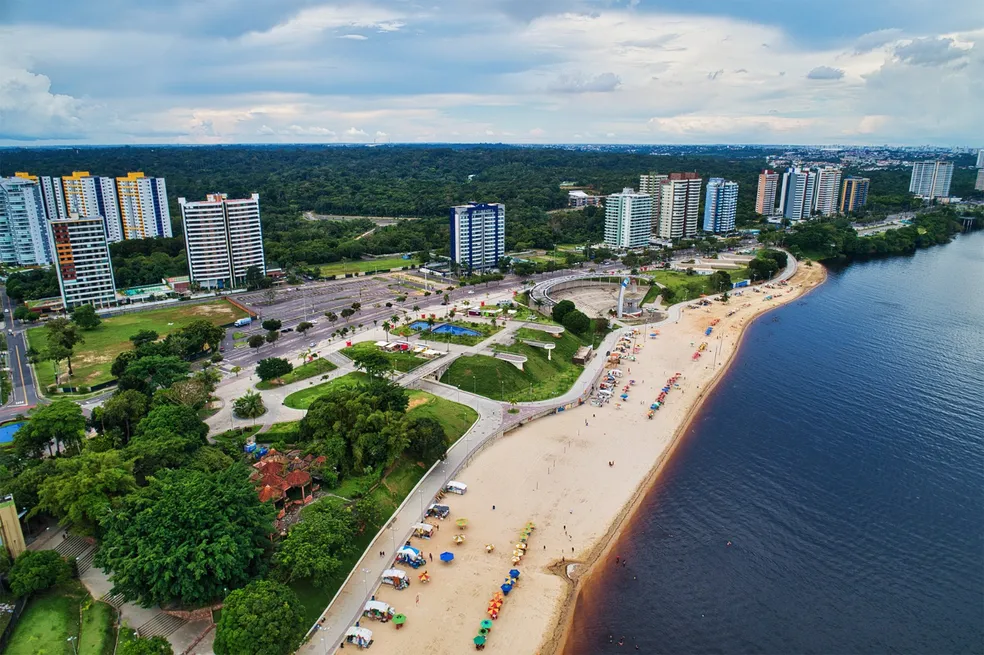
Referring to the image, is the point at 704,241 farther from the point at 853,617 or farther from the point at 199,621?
the point at 199,621

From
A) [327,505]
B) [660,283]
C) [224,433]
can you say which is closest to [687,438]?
[327,505]

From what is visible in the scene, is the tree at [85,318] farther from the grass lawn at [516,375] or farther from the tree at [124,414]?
A: the grass lawn at [516,375]

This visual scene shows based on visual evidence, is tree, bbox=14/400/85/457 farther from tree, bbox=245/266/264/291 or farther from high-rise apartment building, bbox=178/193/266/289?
high-rise apartment building, bbox=178/193/266/289

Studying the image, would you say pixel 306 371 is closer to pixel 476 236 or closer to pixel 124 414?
pixel 124 414

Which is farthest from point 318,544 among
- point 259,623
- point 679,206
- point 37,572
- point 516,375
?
point 679,206

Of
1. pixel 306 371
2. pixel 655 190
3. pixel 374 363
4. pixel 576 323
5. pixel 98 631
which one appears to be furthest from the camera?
pixel 655 190

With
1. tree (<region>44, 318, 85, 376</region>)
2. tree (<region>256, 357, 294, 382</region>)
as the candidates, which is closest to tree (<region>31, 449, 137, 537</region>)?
tree (<region>256, 357, 294, 382</region>)
